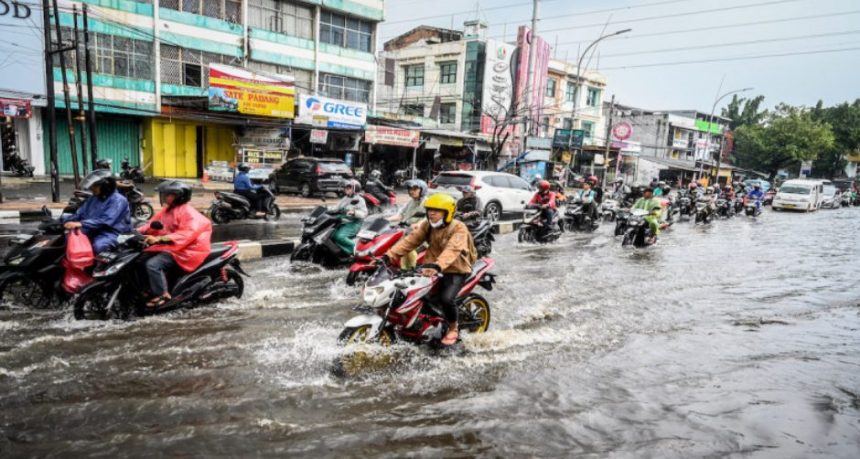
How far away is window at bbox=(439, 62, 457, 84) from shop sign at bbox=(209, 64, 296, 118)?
1571 centimetres

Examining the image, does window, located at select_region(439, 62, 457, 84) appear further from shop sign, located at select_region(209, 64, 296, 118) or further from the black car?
the black car

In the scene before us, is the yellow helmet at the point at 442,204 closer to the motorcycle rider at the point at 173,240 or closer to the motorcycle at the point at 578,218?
the motorcycle rider at the point at 173,240

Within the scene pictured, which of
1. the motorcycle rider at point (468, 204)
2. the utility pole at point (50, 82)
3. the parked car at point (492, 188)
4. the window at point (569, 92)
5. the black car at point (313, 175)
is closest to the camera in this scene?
the motorcycle rider at point (468, 204)

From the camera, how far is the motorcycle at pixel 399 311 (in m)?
4.45

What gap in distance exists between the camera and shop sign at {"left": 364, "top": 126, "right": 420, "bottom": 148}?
2475 centimetres

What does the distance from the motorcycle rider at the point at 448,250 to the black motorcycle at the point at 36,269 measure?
12.2ft

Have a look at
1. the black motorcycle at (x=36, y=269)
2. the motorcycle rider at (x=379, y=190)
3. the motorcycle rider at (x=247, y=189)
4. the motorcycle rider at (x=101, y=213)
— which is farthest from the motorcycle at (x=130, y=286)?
the motorcycle rider at (x=247, y=189)

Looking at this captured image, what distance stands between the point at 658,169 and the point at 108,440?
165 feet

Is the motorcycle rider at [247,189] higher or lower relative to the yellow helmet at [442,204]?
lower

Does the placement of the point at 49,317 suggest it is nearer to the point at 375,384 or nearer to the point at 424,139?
the point at 375,384

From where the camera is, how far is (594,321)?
21.6ft

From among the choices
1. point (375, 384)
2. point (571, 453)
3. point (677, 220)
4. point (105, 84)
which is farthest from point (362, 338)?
point (105, 84)

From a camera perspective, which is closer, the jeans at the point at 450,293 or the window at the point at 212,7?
the jeans at the point at 450,293

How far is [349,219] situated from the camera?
848 cm
